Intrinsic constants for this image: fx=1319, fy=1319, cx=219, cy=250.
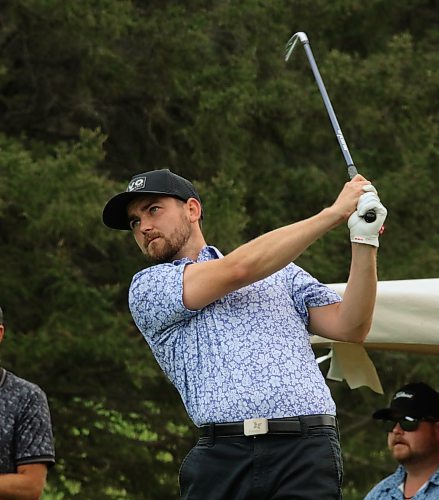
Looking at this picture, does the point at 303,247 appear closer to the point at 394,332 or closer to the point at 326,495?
the point at 326,495

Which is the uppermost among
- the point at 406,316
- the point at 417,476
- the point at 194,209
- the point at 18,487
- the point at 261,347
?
the point at 194,209

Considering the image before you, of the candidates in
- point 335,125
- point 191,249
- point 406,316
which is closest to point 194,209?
point 191,249

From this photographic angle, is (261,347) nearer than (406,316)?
Yes

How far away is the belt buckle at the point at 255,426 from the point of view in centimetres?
362

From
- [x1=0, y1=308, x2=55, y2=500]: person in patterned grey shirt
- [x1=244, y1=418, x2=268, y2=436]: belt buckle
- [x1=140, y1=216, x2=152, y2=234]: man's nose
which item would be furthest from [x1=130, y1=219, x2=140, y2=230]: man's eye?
[x1=0, y1=308, x2=55, y2=500]: person in patterned grey shirt

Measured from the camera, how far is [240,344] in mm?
3693

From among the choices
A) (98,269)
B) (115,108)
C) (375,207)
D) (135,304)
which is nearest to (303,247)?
(375,207)

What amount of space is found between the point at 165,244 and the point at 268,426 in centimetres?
68

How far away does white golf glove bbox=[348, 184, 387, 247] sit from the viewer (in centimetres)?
367

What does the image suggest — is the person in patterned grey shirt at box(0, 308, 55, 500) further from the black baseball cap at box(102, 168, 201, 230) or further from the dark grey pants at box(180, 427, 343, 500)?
the dark grey pants at box(180, 427, 343, 500)

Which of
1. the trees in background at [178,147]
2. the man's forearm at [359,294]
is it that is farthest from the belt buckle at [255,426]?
the trees in background at [178,147]

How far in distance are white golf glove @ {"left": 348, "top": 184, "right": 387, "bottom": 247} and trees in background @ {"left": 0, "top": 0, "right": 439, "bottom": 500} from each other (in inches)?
239

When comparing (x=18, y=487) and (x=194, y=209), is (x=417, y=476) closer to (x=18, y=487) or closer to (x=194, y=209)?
(x=18, y=487)

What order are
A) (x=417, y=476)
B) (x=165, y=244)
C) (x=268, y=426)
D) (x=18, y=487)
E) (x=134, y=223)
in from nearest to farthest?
1. (x=268, y=426)
2. (x=165, y=244)
3. (x=134, y=223)
4. (x=18, y=487)
5. (x=417, y=476)
